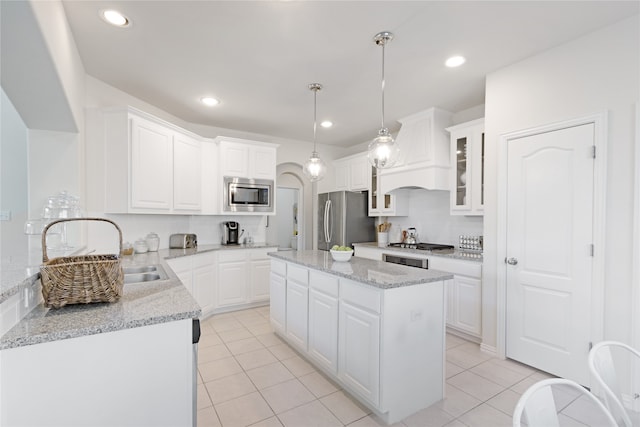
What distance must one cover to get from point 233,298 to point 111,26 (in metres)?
3.17

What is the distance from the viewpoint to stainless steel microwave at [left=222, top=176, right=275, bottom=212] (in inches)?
169

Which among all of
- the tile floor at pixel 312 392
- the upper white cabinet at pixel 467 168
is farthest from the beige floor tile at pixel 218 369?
the upper white cabinet at pixel 467 168

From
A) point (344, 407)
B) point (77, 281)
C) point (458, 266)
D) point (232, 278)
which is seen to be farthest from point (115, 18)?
point (458, 266)

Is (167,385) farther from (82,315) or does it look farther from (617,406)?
(617,406)

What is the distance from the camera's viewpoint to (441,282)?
2.16m

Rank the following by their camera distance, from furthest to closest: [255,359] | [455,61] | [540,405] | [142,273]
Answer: [255,359], [455,61], [142,273], [540,405]

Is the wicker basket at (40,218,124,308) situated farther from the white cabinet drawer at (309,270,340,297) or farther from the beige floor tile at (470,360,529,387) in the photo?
the beige floor tile at (470,360,529,387)

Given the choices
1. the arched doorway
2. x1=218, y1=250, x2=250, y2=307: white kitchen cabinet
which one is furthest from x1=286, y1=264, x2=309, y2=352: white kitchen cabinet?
the arched doorway

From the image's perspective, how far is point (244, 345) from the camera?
3105 millimetres

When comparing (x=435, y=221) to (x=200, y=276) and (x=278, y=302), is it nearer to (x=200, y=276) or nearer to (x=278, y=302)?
(x=278, y=302)

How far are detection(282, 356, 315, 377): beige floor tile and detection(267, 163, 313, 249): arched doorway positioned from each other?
3.10m

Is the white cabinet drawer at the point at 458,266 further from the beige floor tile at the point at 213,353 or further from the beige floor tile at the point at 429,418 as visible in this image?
the beige floor tile at the point at 213,353

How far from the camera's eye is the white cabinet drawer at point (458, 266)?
122 inches

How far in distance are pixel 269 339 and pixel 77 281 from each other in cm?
228
